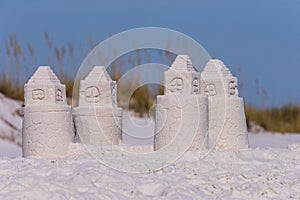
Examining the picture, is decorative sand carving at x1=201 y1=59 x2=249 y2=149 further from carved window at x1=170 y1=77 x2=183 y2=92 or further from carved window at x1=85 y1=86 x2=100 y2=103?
carved window at x1=85 y1=86 x2=100 y2=103

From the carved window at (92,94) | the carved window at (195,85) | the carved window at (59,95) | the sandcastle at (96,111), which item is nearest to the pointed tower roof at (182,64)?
the carved window at (195,85)

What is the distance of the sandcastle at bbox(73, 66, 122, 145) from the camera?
350 inches

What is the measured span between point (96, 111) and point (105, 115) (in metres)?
0.12

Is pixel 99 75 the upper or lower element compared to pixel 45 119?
upper

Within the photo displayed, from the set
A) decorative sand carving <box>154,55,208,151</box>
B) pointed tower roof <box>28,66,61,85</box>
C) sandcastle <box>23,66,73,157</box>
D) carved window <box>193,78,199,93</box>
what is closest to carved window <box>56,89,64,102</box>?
sandcastle <box>23,66,73,157</box>

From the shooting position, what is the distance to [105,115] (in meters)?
8.92

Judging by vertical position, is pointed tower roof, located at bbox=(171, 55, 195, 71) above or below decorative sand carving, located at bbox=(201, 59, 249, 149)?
above

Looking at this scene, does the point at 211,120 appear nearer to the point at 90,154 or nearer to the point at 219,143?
the point at 219,143

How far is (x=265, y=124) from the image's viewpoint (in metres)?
17.2

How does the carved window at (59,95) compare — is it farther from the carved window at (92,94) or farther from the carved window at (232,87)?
the carved window at (232,87)

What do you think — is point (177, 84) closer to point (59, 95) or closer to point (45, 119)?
point (59, 95)

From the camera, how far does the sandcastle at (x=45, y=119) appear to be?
8312 mm

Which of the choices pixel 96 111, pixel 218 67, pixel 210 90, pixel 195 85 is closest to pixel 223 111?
pixel 210 90

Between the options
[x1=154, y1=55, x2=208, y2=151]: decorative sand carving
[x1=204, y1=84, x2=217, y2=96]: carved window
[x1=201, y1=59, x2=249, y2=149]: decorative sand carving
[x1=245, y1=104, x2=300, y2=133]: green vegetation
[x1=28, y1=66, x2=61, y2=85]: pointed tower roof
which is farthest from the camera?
[x1=245, y1=104, x2=300, y2=133]: green vegetation
